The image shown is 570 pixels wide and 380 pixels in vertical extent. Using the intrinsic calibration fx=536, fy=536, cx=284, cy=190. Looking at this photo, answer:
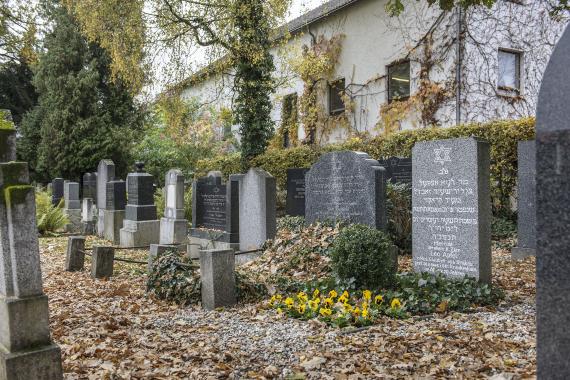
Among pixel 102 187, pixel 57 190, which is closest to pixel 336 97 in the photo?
pixel 102 187

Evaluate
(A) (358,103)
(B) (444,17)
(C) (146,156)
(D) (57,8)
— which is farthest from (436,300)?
(D) (57,8)

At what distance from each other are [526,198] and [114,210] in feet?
36.6

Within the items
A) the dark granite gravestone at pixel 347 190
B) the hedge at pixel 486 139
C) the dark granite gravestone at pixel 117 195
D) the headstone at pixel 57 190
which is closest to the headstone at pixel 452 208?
the dark granite gravestone at pixel 347 190

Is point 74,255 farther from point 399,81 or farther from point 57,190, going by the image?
point 57,190

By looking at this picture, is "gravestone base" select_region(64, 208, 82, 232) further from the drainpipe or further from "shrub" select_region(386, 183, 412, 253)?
the drainpipe

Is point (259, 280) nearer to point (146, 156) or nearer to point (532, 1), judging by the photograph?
point (532, 1)

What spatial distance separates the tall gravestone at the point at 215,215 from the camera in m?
10.9

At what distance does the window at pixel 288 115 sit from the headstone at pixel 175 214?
8.67 m

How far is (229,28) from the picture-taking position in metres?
17.3

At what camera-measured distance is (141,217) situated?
14.2 m

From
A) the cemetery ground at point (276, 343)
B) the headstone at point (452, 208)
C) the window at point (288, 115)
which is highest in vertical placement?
the window at point (288, 115)

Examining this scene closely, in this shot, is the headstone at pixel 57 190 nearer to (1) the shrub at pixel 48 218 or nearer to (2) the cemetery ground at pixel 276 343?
(1) the shrub at pixel 48 218

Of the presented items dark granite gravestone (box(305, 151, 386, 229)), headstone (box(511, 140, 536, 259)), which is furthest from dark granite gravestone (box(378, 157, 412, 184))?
dark granite gravestone (box(305, 151, 386, 229))

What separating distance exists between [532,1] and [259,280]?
571 inches
